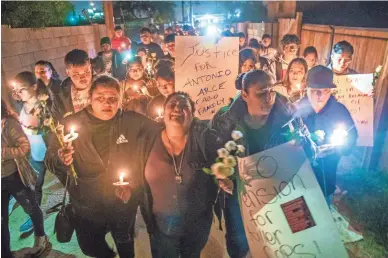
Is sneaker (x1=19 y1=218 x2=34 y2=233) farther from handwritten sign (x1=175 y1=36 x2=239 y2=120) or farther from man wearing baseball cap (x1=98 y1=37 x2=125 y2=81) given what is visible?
man wearing baseball cap (x1=98 y1=37 x2=125 y2=81)

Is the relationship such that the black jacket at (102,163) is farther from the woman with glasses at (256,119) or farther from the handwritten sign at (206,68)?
the handwritten sign at (206,68)

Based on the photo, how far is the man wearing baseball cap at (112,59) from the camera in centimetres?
812

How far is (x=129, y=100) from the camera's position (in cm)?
424

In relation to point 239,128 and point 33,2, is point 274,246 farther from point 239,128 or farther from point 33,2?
point 33,2

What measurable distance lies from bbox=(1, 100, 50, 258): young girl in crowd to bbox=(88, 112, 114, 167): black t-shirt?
89 cm

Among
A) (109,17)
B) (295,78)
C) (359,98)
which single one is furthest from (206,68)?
(109,17)

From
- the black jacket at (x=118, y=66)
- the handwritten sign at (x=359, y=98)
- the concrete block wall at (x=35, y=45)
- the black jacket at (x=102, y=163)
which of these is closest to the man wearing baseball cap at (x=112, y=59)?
the black jacket at (x=118, y=66)

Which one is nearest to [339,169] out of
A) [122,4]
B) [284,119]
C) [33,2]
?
[284,119]

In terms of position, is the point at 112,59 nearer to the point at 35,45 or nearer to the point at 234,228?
the point at 35,45

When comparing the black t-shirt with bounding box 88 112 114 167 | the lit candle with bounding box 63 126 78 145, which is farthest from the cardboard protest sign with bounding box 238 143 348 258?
the lit candle with bounding box 63 126 78 145

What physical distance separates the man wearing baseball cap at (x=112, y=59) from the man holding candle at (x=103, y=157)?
556 centimetres

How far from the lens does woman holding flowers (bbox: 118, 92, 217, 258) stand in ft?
8.30

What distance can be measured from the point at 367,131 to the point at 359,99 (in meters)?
0.40

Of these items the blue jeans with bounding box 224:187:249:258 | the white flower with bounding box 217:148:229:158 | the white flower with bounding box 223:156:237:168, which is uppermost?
the white flower with bounding box 217:148:229:158
